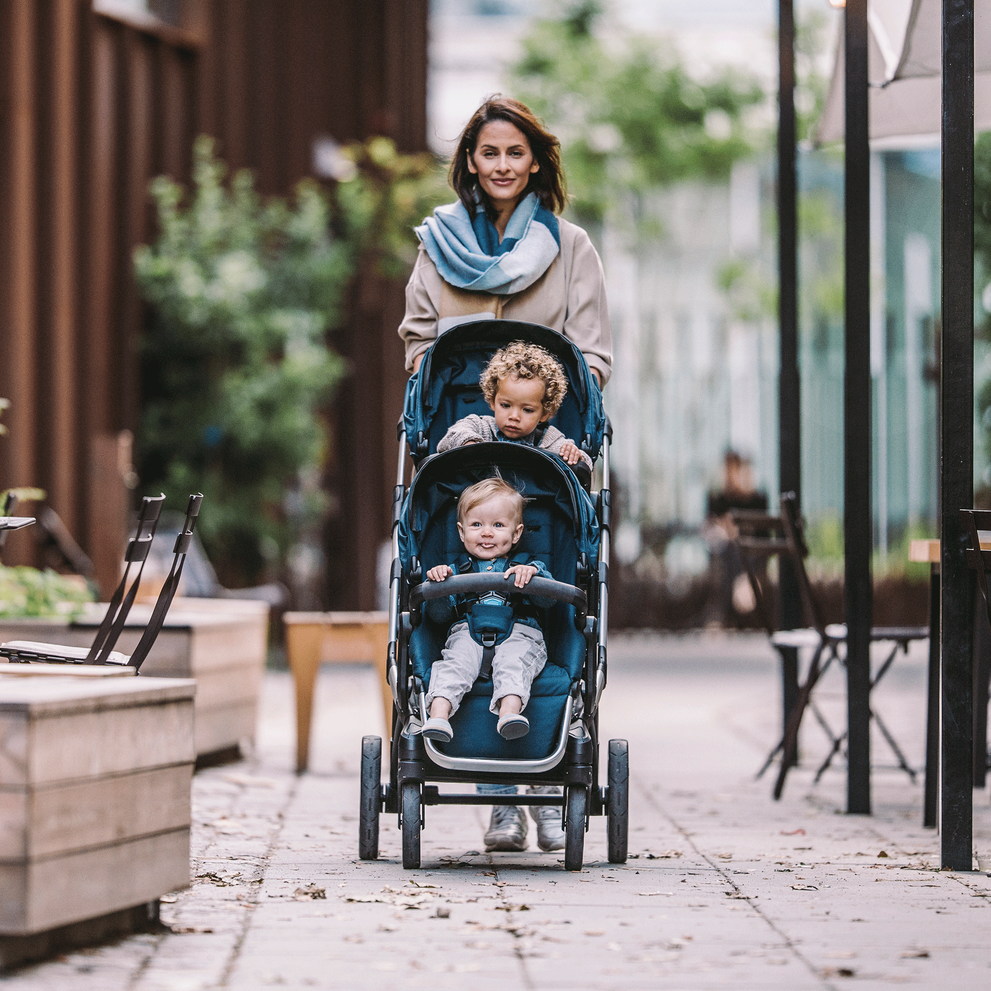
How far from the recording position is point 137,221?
13828mm

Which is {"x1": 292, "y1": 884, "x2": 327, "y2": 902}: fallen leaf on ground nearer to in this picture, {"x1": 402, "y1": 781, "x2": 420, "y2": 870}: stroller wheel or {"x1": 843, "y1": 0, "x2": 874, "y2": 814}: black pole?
{"x1": 402, "y1": 781, "x2": 420, "y2": 870}: stroller wheel

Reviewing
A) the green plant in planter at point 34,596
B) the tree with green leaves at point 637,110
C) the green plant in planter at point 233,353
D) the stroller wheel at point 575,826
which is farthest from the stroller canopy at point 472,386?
the tree with green leaves at point 637,110

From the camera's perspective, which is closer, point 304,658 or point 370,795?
point 370,795

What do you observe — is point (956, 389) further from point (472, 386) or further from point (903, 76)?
point (903, 76)

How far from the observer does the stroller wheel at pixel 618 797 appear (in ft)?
16.2

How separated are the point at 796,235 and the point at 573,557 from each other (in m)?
3.36

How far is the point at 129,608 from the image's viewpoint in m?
4.88

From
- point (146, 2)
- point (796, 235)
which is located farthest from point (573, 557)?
point (146, 2)

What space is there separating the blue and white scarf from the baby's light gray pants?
1229mm

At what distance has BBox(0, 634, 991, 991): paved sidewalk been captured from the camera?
357 cm

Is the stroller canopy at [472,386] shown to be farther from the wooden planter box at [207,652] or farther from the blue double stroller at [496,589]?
the wooden planter box at [207,652]

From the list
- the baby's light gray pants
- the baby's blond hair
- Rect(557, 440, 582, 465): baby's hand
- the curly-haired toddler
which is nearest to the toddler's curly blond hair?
the curly-haired toddler

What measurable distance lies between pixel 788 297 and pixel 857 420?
1.53 meters

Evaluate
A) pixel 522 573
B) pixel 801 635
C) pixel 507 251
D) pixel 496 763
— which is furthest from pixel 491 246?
pixel 801 635
